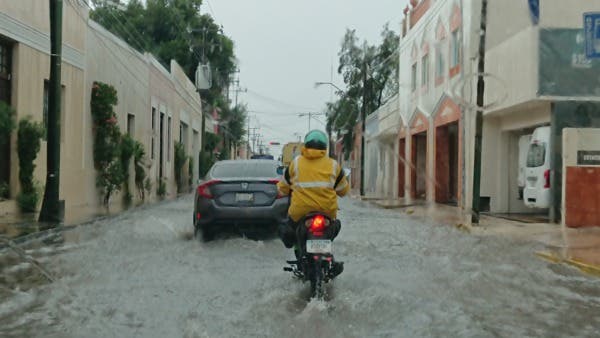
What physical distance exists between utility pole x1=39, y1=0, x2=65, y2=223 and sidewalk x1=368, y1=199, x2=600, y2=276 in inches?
340

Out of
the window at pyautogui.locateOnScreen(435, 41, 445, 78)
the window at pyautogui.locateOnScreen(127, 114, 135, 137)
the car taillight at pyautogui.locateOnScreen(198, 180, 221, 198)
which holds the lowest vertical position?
the car taillight at pyautogui.locateOnScreen(198, 180, 221, 198)

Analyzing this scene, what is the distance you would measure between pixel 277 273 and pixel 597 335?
12.7ft

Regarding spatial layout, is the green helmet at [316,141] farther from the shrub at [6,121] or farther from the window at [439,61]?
the window at [439,61]

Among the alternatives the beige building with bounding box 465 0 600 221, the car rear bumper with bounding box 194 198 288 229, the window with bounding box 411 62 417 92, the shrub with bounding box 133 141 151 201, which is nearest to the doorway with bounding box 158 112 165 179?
the shrub with bounding box 133 141 151 201

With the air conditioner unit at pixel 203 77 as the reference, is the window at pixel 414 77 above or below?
below

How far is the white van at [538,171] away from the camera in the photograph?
17.2 meters

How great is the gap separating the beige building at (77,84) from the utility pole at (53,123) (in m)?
1.47

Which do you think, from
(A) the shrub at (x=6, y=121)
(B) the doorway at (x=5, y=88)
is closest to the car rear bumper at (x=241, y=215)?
(A) the shrub at (x=6, y=121)

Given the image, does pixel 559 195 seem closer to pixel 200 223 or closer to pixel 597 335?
pixel 200 223

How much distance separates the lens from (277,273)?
8.59m

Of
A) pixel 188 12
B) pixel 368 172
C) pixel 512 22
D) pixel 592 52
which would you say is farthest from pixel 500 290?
pixel 188 12

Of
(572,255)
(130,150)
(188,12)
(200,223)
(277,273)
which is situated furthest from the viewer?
(188,12)

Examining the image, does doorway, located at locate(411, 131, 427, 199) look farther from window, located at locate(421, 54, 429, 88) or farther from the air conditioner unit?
the air conditioner unit

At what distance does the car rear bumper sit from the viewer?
452 inches
